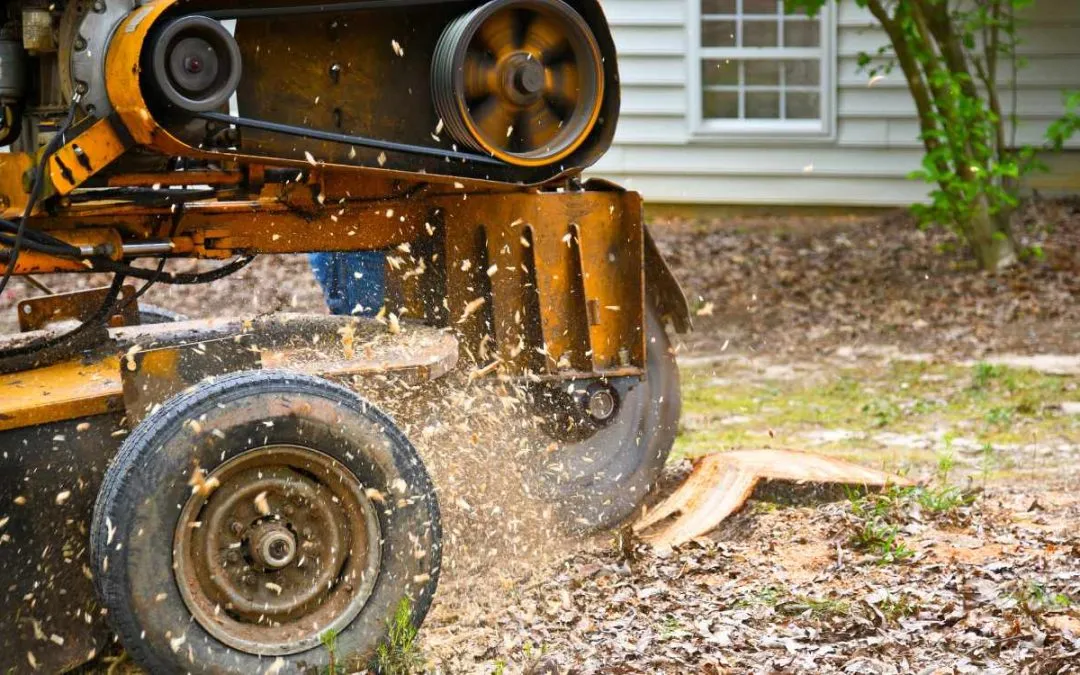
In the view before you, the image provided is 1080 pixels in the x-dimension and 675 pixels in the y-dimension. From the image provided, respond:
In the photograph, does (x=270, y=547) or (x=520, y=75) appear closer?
(x=270, y=547)

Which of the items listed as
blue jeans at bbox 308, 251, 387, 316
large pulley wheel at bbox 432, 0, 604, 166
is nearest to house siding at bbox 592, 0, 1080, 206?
blue jeans at bbox 308, 251, 387, 316

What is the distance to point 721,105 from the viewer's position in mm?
14070

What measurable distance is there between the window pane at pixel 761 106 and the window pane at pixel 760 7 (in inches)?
31.4

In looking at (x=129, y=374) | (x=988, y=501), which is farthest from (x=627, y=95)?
(x=129, y=374)

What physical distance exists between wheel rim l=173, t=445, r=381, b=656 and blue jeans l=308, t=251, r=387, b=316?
1.50m

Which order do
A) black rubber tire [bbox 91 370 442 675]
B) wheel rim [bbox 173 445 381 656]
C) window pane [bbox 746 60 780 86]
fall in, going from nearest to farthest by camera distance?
black rubber tire [bbox 91 370 442 675] → wheel rim [bbox 173 445 381 656] → window pane [bbox 746 60 780 86]

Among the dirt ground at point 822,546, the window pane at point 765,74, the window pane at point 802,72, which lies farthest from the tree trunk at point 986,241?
the window pane at point 765,74

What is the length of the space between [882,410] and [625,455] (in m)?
2.81

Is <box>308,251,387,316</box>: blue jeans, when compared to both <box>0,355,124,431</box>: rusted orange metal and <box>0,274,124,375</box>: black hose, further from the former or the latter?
<box>0,355,124,431</box>: rusted orange metal

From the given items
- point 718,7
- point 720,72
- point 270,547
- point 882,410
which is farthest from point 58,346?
point 718,7

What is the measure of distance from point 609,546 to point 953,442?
2.61 m

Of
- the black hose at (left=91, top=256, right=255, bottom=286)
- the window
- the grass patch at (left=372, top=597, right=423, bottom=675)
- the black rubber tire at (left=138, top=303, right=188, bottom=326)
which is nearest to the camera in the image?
the grass patch at (left=372, top=597, right=423, bottom=675)

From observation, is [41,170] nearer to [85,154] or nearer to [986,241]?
[85,154]

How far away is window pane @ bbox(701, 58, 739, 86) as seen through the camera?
1389 centimetres
